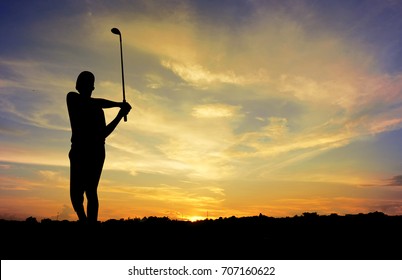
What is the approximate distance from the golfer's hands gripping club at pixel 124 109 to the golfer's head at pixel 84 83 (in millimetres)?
738

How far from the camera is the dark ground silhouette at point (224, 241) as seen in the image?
660cm

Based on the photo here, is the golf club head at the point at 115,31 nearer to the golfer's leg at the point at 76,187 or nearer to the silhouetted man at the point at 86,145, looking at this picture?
the silhouetted man at the point at 86,145

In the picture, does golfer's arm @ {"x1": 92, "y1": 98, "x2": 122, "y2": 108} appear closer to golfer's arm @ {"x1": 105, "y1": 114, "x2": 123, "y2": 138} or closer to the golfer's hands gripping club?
the golfer's hands gripping club

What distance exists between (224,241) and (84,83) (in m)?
4.27

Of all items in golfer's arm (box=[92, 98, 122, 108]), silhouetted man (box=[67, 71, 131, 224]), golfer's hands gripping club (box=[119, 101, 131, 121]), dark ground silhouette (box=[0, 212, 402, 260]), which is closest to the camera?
dark ground silhouette (box=[0, 212, 402, 260])

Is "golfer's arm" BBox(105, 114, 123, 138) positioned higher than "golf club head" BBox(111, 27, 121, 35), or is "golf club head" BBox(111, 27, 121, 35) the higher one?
"golf club head" BBox(111, 27, 121, 35)

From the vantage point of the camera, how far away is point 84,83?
868 cm

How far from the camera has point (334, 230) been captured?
8.54m

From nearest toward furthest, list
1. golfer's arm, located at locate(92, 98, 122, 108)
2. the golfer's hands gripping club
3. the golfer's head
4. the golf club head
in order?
the golfer's head → golfer's arm, located at locate(92, 98, 122, 108) → the golfer's hands gripping club → the golf club head

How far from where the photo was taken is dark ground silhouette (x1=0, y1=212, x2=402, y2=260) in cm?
660

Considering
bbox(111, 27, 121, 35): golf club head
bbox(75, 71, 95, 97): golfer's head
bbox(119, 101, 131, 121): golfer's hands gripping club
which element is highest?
bbox(111, 27, 121, 35): golf club head

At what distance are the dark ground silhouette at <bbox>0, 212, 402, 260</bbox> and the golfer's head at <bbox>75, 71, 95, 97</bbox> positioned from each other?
2833 millimetres

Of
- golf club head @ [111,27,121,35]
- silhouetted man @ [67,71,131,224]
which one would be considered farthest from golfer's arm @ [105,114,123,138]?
golf club head @ [111,27,121,35]
